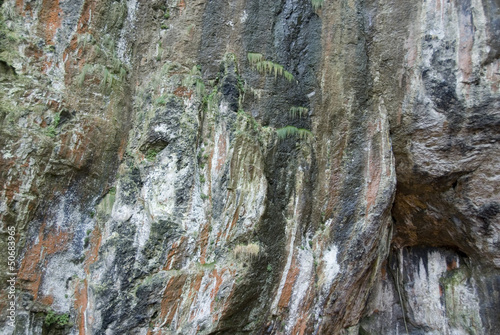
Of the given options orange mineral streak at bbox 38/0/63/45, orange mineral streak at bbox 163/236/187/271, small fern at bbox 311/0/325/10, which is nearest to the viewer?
orange mineral streak at bbox 163/236/187/271

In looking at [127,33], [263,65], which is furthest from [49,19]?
[263,65]

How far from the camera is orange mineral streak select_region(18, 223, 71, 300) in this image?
4230 mm

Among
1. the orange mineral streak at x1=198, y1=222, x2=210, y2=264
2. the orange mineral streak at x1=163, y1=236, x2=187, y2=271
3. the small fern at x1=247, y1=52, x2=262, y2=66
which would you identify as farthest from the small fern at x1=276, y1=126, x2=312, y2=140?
the orange mineral streak at x1=163, y1=236, x2=187, y2=271

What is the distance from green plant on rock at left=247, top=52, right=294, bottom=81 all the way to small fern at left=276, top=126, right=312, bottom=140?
2.56 ft

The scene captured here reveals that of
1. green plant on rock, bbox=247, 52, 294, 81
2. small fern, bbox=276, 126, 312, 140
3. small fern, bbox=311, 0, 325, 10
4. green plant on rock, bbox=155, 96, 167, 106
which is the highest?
small fern, bbox=311, 0, 325, 10

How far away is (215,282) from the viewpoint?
445 cm

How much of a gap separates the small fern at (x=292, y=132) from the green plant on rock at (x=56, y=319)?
3516mm

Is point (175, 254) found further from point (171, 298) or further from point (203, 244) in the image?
point (171, 298)

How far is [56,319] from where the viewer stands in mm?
4316

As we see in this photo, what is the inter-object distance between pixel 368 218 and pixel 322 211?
68cm

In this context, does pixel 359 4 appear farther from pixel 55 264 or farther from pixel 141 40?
pixel 55 264

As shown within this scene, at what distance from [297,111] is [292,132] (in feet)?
1.14

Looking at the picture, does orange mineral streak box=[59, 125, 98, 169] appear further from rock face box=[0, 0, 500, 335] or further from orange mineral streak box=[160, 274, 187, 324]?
Result: orange mineral streak box=[160, 274, 187, 324]

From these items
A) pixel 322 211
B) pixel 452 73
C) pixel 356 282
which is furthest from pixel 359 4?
pixel 356 282
